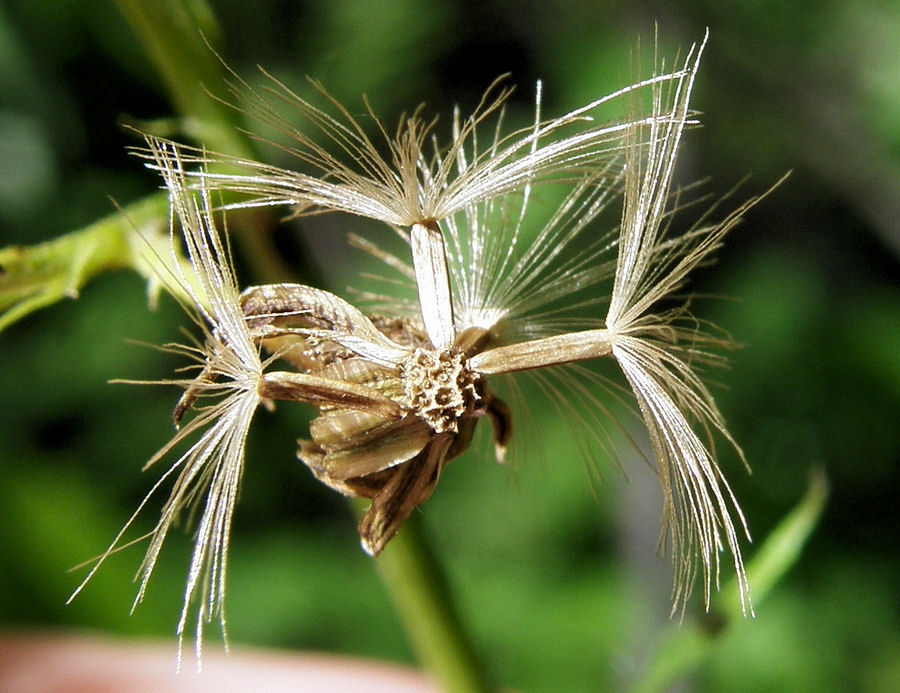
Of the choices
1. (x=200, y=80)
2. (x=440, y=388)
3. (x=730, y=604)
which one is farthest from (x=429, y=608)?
(x=200, y=80)

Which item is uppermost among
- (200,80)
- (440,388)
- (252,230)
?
(200,80)

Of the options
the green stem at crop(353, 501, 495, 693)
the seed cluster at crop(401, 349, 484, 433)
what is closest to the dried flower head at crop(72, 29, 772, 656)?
the seed cluster at crop(401, 349, 484, 433)

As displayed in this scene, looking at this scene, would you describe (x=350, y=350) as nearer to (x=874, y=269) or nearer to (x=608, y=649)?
(x=608, y=649)

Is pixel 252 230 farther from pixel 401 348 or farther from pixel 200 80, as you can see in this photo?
pixel 401 348

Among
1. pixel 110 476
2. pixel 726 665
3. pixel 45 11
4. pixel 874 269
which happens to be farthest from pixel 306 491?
pixel 874 269

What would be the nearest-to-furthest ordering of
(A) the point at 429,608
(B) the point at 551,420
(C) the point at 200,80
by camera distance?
(C) the point at 200,80 → (A) the point at 429,608 → (B) the point at 551,420

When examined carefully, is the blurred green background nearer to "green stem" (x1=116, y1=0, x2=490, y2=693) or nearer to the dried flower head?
"green stem" (x1=116, y1=0, x2=490, y2=693)

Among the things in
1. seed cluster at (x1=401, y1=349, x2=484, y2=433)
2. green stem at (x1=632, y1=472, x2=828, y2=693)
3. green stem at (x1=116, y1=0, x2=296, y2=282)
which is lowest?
green stem at (x1=632, y1=472, x2=828, y2=693)

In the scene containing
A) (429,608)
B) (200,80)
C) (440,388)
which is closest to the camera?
(440,388)
